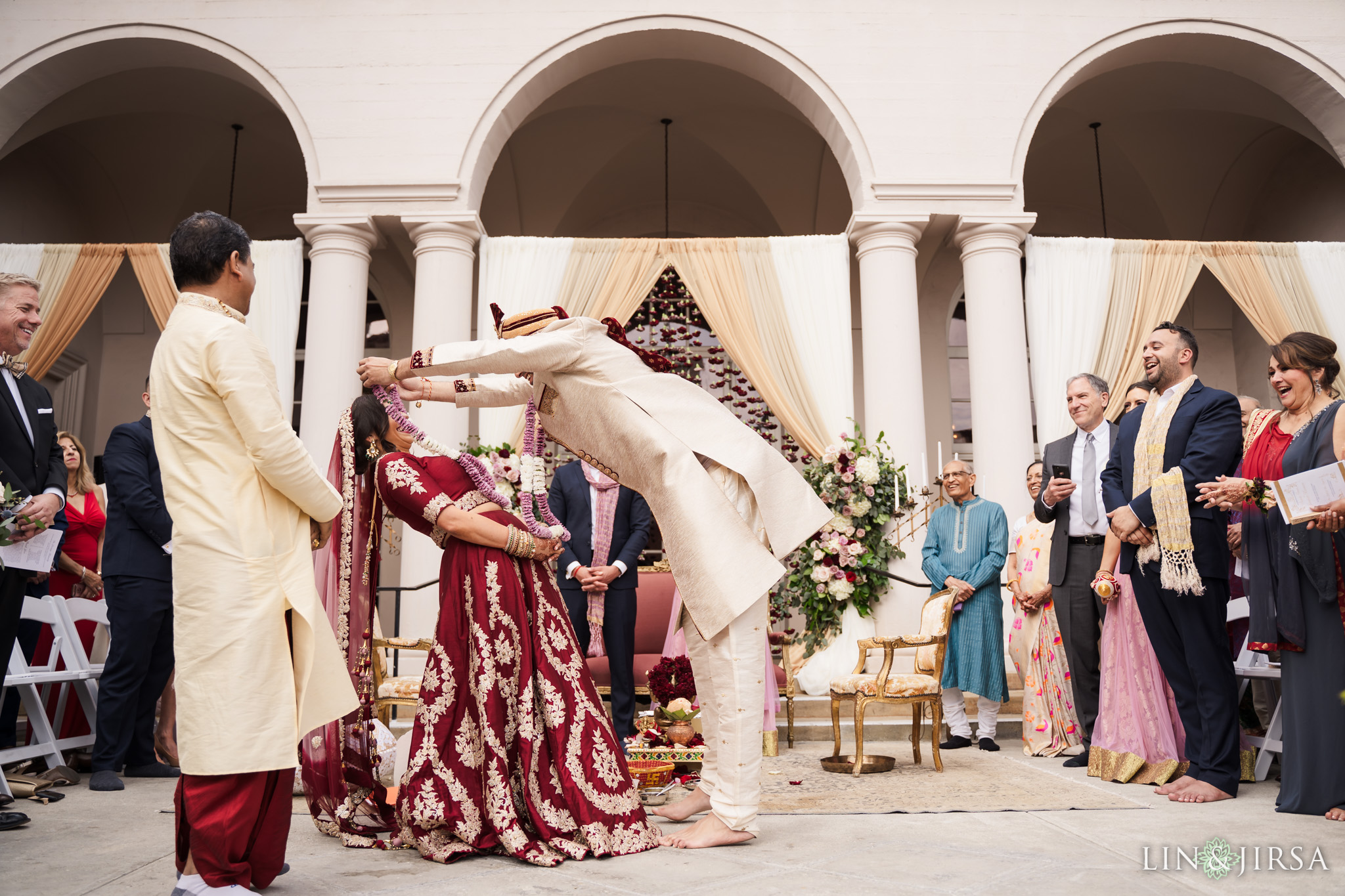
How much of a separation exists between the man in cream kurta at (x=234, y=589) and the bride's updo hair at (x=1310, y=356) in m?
3.54

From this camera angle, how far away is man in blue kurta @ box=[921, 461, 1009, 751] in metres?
5.64

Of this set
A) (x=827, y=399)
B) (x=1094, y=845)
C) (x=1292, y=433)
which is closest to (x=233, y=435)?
(x=1094, y=845)

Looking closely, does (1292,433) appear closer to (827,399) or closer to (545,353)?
(545,353)

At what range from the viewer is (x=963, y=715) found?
230 inches

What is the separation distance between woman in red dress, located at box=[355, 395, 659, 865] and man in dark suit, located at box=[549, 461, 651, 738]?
2348 millimetres

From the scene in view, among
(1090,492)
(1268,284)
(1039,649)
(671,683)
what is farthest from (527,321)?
(1268,284)

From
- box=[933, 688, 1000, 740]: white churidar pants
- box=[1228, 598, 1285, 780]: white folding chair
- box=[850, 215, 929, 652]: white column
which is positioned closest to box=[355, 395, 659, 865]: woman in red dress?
box=[1228, 598, 1285, 780]: white folding chair

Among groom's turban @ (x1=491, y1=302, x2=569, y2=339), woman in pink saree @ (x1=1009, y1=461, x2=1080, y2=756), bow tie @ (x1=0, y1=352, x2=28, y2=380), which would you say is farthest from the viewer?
woman in pink saree @ (x1=1009, y1=461, x2=1080, y2=756)

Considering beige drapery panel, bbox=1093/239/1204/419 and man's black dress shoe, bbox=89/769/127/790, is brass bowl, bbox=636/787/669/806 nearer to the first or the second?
man's black dress shoe, bbox=89/769/127/790

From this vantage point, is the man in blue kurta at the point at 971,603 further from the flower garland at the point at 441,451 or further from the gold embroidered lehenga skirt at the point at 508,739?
the flower garland at the point at 441,451

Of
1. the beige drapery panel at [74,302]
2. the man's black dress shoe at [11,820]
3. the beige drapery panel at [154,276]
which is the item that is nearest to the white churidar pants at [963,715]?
the man's black dress shoe at [11,820]

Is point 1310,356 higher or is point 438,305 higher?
point 438,305

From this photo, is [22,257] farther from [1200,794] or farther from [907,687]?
[1200,794]

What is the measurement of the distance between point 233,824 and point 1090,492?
422cm
